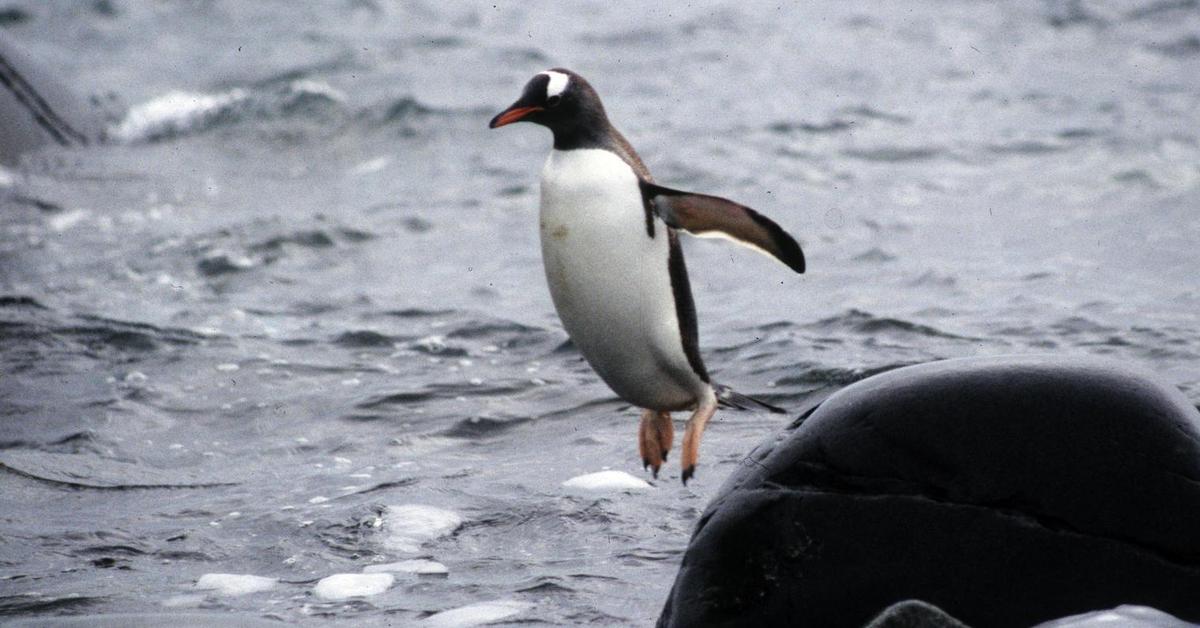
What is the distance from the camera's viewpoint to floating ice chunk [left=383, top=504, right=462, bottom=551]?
5109 millimetres

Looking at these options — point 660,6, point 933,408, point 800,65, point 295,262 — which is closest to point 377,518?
point 933,408

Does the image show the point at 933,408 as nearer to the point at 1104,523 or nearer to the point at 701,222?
the point at 1104,523

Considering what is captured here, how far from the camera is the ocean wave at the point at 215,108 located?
13750mm

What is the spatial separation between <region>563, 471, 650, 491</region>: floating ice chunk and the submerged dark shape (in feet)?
4.40

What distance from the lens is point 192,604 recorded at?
456 cm

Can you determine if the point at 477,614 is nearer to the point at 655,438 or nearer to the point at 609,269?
the point at 655,438

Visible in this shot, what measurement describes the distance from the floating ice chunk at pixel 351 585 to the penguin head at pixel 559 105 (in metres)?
1.33

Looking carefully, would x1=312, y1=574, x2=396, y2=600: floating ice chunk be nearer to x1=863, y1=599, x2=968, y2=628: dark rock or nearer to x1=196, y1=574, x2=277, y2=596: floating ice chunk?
x1=196, y1=574, x2=277, y2=596: floating ice chunk

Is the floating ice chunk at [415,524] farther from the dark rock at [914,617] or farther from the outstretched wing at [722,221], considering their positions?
the dark rock at [914,617]

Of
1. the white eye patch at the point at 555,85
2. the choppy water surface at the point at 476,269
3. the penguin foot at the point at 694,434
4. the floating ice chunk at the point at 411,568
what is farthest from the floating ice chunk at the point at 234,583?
the white eye patch at the point at 555,85

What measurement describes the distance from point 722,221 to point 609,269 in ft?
1.09

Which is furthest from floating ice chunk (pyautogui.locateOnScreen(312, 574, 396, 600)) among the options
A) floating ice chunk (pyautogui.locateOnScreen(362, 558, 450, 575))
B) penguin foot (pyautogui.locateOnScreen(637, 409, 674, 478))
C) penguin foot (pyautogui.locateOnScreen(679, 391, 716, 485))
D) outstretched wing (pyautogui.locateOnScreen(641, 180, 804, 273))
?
outstretched wing (pyautogui.locateOnScreen(641, 180, 804, 273))

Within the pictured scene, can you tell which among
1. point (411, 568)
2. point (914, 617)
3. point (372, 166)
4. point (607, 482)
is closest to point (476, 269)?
point (372, 166)

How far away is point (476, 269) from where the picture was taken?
9570 mm
